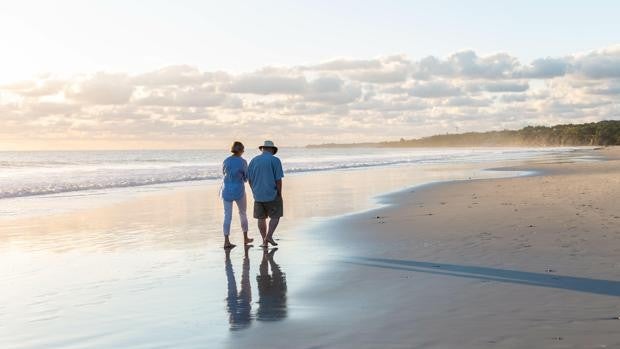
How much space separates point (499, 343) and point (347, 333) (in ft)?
4.39

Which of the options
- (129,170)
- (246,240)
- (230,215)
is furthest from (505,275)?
(129,170)

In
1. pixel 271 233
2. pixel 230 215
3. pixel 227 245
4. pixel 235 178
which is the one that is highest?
pixel 235 178

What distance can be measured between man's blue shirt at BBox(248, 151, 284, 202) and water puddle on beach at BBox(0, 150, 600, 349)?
40.2 inches

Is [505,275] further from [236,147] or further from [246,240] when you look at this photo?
[236,147]

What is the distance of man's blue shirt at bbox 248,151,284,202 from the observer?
11195mm

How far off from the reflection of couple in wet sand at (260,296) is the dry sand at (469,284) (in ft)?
1.17

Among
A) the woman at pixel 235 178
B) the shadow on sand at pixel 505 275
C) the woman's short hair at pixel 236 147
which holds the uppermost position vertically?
the woman's short hair at pixel 236 147

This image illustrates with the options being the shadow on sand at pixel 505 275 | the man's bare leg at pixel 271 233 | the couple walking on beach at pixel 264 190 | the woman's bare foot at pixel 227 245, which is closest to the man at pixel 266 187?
the couple walking on beach at pixel 264 190

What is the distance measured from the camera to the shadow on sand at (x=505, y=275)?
699 cm

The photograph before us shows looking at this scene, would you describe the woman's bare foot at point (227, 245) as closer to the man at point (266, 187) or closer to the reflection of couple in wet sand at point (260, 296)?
the man at point (266, 187)

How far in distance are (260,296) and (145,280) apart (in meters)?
1.91

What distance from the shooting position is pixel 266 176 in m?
11.2

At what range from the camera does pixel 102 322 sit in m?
6.14

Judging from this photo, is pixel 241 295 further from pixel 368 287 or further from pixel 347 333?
pixel 347 333
